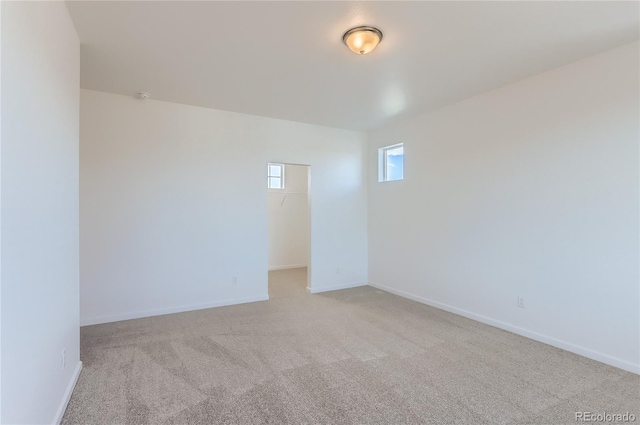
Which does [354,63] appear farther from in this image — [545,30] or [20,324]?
[20,324]

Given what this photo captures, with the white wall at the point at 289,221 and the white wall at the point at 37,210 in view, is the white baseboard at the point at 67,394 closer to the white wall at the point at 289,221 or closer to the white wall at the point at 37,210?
the white wall at the point at 37,210

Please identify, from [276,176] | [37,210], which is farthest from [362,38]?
[276,176]

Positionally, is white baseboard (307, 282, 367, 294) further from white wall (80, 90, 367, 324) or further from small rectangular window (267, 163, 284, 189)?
small rectangular window (267, 163, 284, 189)

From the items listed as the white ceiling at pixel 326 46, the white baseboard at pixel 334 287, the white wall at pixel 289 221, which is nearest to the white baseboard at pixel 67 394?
the white ceiling at pixel 326 46

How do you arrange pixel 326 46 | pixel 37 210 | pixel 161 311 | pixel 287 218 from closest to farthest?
pixel 37 210 < pixel 326 46 < pixel 161 311 < pixel 287 218

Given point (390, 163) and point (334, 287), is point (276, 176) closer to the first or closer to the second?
point (390, 163)

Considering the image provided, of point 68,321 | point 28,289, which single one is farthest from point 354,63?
Answer: point 68,321

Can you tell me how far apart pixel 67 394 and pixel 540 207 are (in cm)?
420

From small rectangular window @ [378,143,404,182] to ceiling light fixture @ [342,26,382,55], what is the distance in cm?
271

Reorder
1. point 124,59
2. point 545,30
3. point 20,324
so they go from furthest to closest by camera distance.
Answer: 1. point 124,59
2. point 545,30
3. point 20,324

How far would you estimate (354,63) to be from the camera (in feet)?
9.80

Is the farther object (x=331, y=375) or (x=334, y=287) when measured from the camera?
(x=334, y=287)

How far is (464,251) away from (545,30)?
95.0 inches

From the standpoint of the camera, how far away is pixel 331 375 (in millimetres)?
2549
